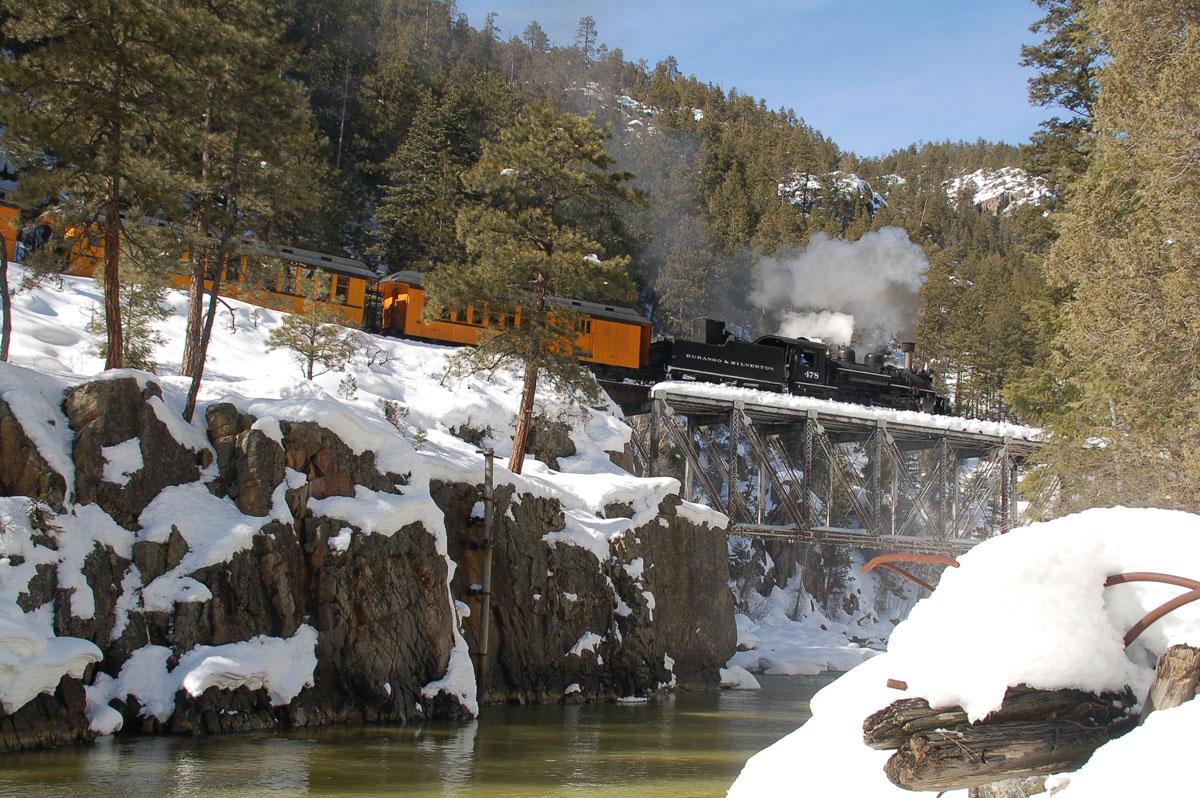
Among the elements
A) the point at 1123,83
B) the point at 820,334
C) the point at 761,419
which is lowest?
the point at 761,419

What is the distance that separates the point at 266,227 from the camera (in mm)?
19828

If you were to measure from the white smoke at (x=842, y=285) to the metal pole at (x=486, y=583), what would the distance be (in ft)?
147

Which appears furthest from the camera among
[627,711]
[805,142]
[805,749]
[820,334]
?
[805,142]

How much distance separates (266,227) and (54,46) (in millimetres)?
Result: 4806

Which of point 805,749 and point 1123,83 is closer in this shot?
point 805,749

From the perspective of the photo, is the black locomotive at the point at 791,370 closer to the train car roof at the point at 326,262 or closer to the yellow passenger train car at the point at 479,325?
the yellow passenger train car at the point at 479,325

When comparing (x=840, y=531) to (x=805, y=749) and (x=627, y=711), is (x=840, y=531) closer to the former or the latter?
(x=627, y=711)

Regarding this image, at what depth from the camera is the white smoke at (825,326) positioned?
57.4 metres

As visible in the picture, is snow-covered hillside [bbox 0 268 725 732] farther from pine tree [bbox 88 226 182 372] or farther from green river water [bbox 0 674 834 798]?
pine tree [bbox 88 226 182 372]

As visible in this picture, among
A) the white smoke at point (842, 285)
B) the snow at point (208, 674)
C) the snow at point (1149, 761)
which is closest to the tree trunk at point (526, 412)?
the snow at point (208, 674)

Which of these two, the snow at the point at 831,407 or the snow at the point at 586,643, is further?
the snow at the point at 831,407

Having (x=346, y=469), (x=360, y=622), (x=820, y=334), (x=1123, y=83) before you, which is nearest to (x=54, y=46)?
(x=346, y=469)

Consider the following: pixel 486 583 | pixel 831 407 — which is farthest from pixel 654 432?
pixel 486 583

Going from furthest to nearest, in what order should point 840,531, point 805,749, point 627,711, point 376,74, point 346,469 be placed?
1. point 376,74
2. point 840,531
3. point 627,711
4. point 346,469
5. point 805,749
